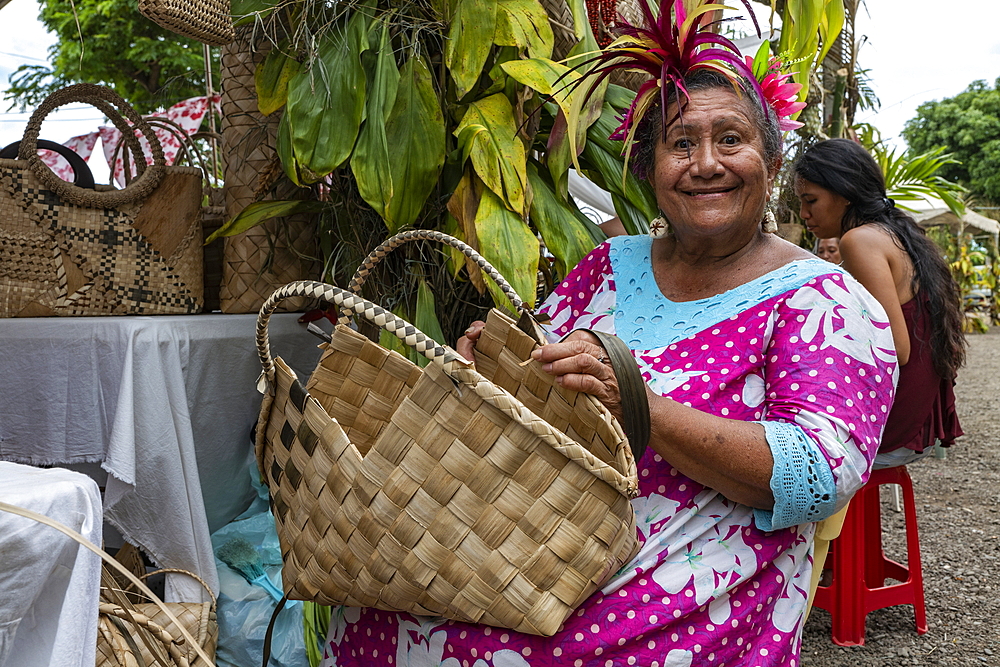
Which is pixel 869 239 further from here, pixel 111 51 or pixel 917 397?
pixel 111 51

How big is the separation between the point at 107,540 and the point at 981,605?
101 inches

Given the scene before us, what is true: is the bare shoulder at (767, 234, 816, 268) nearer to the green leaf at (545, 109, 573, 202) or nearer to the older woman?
the older woman

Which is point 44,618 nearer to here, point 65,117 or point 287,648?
point 287,648

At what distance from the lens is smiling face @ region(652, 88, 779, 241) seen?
1243 mm

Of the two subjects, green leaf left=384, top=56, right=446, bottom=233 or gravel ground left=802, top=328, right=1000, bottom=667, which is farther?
gravel ground left=802, top=328, right=1000, bottom=667

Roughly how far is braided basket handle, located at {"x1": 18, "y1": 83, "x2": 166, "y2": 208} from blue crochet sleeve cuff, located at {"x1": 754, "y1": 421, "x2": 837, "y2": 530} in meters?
Result: 1.54

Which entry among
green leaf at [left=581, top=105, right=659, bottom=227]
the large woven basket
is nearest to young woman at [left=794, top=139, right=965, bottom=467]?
green leaf at [left=581, top=105, right=659, bottom=227]

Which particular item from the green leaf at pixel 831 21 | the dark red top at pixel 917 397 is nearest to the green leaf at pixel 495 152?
the green leaf at pixel 831 21

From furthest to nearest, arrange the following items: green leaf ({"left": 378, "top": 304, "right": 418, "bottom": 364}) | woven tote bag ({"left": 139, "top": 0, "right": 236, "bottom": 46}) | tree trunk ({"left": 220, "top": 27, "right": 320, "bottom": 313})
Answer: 1. tree trunk ({"left": 220, "top": 27, "right": 320, "bottom": 313})
2. green leaf ({"left": 378, "top": 304, "right": 418, "bottom": 364})
3. woven tote bag ({"left": 139, "top": 0, "right": 236, "bottom": 46})

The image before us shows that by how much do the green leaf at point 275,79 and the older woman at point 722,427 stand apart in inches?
33.0

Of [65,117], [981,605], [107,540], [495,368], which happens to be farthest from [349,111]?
[65,117]

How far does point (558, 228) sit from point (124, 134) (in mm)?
1145

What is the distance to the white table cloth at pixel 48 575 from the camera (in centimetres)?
62

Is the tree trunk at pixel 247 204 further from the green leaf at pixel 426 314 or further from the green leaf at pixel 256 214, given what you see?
the green leaf at pixel 426 314
